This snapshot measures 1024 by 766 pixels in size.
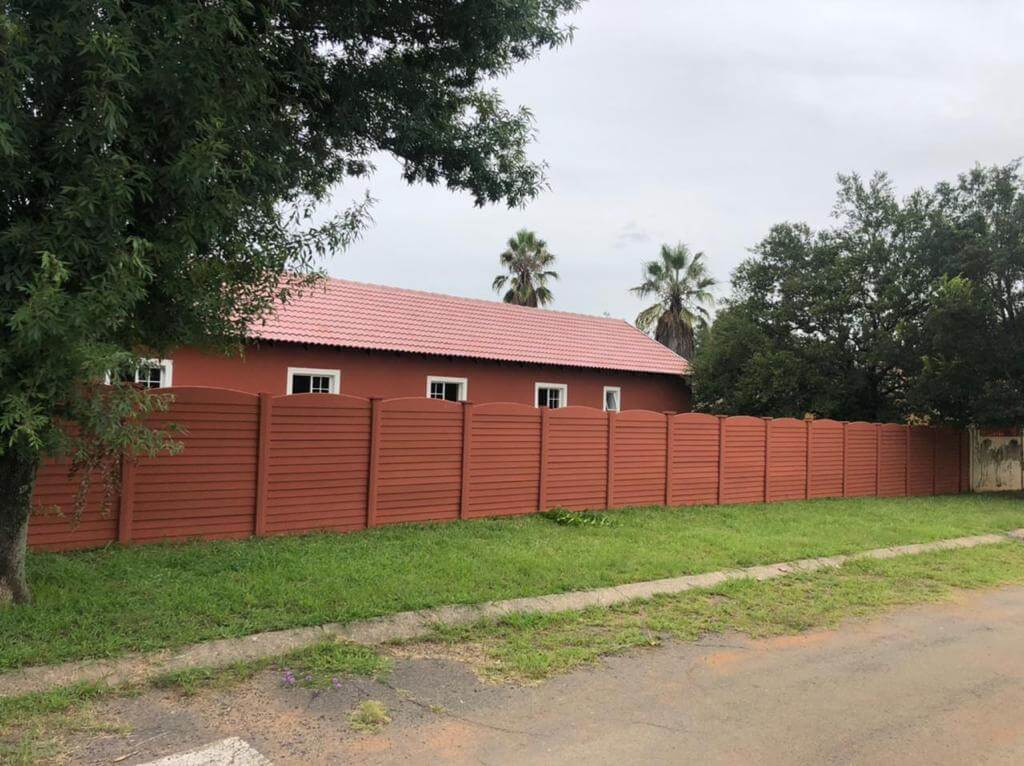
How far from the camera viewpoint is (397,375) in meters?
17.7

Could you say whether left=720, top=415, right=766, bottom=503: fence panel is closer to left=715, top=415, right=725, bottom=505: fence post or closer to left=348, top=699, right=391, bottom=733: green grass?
left=715, top=415, right=725, bottom=505: fence post

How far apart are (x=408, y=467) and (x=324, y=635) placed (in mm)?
4916

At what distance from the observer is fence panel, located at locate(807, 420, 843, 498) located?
16.4 metres

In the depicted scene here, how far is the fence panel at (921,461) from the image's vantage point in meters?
19.0

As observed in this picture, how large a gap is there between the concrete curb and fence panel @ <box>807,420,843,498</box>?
813 centimetres

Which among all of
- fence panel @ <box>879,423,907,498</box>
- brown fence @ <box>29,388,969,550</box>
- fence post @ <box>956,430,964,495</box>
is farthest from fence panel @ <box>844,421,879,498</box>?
fence post @ <box>956,430,964,495</box>

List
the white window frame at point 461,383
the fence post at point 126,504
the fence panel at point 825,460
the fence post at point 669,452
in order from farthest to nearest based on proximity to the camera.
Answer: the white window frame at point 461,383, the fence panel at point 825,460, the fence post at point 669,452, the fence post at point 126,504

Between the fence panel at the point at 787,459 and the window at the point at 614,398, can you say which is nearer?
the fence panel at the point at 787,459

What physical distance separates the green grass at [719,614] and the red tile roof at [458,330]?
10.2 m

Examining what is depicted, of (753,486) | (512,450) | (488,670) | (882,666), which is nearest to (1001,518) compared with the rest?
(753,486)

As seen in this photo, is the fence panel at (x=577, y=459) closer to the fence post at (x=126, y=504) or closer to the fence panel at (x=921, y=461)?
the fence post at (x=126, y=504)

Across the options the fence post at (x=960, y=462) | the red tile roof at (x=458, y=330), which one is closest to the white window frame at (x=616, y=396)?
the red tile roof at (x=458, y=330)

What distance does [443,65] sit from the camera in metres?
8.37

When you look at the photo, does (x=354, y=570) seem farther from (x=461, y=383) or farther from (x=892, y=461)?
(x=892, y=461)
